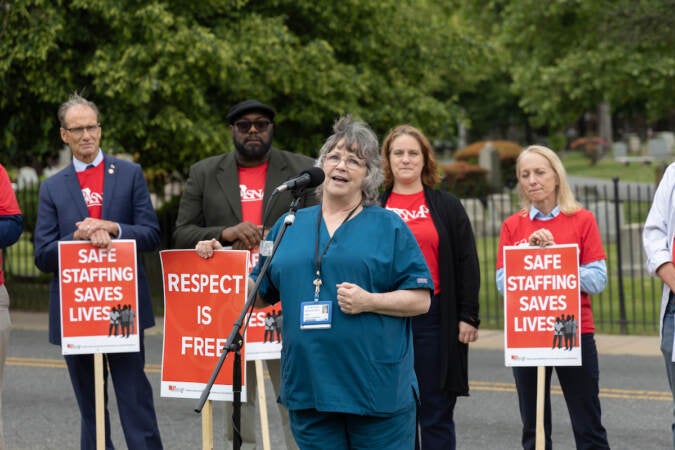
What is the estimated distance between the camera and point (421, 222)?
6.27m

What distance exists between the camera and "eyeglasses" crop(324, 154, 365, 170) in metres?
4.70

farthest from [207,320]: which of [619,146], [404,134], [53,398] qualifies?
[619,146]

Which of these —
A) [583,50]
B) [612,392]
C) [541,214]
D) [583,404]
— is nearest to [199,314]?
[541,214]

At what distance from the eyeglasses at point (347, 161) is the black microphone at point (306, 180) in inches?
3.6

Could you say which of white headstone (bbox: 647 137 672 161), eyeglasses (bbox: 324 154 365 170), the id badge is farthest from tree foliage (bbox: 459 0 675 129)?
white headstone (bbox: 647 137 672 161)

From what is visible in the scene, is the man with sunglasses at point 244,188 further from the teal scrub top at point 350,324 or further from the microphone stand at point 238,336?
the teal scrub top at point 350,324

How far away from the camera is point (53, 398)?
10.3m

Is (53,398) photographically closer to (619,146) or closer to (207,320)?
(207,320)

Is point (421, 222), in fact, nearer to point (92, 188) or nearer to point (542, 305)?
point (542, 305)

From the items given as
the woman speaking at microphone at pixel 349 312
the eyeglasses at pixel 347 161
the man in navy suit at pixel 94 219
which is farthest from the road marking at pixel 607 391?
the eyeglasses at pixel 347 161

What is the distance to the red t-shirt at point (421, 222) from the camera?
6.22 m

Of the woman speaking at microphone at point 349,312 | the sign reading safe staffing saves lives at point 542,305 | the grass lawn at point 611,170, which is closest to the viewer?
the woman speaking at microphone at point 349,312

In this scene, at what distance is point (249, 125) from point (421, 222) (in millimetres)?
1207

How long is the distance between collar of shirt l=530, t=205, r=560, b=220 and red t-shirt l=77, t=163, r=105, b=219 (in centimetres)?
250
